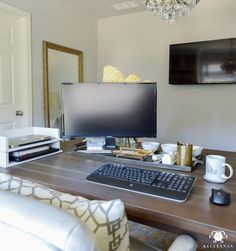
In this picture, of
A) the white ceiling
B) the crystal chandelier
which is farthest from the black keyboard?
the white ceiling

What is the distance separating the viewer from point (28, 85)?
3.12 meters

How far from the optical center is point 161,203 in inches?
33.8

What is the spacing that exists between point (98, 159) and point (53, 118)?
220 cm

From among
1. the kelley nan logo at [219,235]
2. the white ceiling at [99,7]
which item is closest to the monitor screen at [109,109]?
the kelley nan logo at [219,235]

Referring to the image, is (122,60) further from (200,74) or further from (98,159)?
(98,159)

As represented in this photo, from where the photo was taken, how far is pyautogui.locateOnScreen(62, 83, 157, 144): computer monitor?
5.04ft

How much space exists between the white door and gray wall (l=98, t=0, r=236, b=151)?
5.09 ft

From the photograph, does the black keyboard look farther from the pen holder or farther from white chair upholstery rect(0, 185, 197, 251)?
white chair upholstery rect(0, 185, 197, 251)

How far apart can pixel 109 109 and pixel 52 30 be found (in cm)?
234

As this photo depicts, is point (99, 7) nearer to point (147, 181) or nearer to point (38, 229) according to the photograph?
point (147, 181)

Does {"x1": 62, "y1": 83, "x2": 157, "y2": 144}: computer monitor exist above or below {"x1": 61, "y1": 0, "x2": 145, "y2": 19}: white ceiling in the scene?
below

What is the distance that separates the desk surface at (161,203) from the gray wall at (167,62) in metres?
2.40

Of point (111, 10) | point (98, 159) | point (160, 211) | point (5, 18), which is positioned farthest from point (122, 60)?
point (160, 211)

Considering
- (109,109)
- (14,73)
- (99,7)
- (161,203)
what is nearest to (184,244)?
(161,203)
